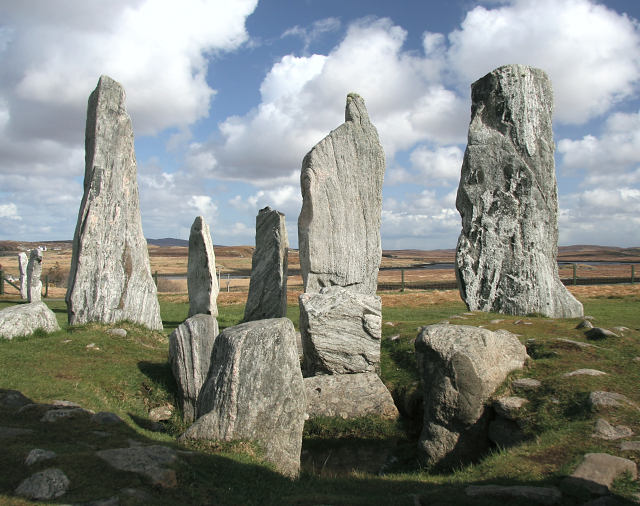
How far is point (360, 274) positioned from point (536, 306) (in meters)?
4.62

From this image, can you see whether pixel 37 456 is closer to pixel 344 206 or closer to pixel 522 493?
pixel 522 493

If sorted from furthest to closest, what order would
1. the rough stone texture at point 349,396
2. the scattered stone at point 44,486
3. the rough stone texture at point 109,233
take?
the rough stone texture at point 109,233 < the rough stone texture at point 349,396 < the scattered stone at point 44,486

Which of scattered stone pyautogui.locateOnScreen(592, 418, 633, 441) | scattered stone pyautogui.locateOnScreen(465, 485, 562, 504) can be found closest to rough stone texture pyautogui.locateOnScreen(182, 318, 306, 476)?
scattered stone pyautogui.locateOnScreen(465, 485, 562, 504)

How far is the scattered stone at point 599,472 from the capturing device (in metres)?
5.21

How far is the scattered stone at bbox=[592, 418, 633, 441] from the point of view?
6340mm

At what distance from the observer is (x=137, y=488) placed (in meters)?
4.85

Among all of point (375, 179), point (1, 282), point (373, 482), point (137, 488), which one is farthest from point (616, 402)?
point (1, 282)

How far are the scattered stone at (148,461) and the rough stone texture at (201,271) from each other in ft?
30.8

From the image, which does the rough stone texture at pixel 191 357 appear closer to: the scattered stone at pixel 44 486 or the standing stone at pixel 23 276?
the scattered stone at pixel 44 486

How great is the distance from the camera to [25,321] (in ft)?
39.4

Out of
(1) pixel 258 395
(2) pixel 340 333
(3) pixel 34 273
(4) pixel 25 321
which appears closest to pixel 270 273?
(2) pixel 340 333

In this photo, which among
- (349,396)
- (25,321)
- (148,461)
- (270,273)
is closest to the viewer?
(148,461)

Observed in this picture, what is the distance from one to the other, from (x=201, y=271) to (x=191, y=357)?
551 centimetres

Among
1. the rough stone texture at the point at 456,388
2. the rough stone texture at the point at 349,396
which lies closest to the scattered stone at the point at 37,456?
the rough stone texture at the point at 349,396
